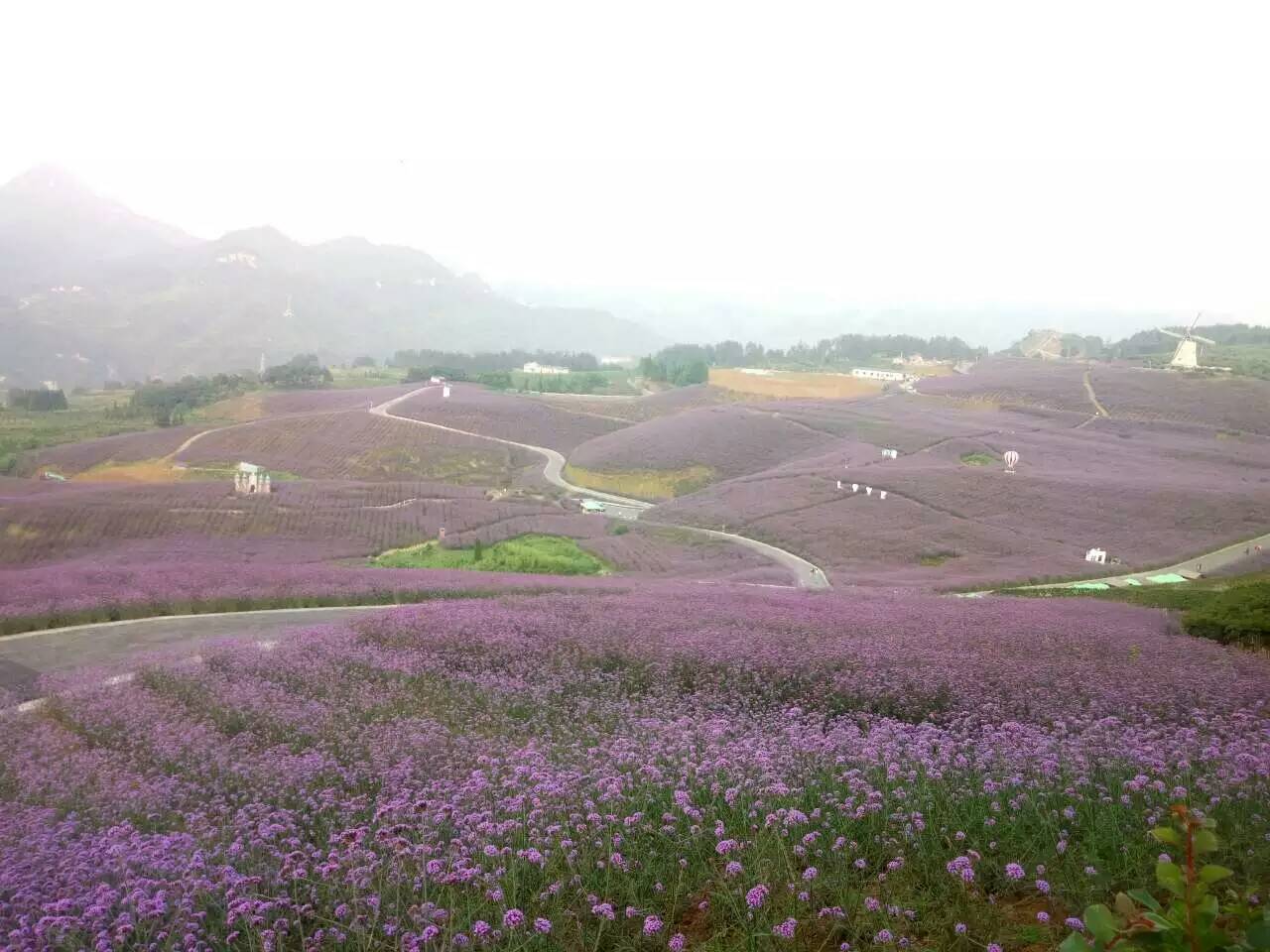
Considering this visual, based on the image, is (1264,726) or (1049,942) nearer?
(1049,942)

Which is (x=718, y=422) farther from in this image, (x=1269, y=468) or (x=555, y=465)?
(x=1269, y=468)

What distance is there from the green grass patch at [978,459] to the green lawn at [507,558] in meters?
28.5

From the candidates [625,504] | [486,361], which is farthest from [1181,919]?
[486,361]

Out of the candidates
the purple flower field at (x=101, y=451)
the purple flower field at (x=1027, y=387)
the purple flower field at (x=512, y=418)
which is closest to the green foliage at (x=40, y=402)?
the purple flower field at (x=101, y=451)

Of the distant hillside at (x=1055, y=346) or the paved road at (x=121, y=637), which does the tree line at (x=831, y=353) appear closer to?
the distant hillside at (x=1055, y=346)

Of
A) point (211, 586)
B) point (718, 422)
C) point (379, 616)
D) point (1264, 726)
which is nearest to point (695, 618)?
point (379, 616)

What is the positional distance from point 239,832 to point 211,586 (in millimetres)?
16236

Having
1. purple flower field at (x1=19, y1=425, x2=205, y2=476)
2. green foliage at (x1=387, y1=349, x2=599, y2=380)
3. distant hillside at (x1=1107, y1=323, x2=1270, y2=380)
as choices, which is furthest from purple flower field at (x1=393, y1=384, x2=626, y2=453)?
distant hillside at (x1=1107, y1=323, x2=1270, y2=380)

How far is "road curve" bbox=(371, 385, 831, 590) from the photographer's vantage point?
3502 cm

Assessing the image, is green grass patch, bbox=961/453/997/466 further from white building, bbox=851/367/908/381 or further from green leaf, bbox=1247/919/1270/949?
white building, bbox=851/367/908/381

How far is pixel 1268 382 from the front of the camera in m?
72.1

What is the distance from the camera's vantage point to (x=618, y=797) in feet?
19.9

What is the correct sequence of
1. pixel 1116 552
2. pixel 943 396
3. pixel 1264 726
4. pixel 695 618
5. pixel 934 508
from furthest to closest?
pixel 943 396, pixel 934 508, pixel 1116 552, pixel 695 618, pixel 1264 726

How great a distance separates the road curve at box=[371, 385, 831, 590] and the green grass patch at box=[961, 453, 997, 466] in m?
19.9
